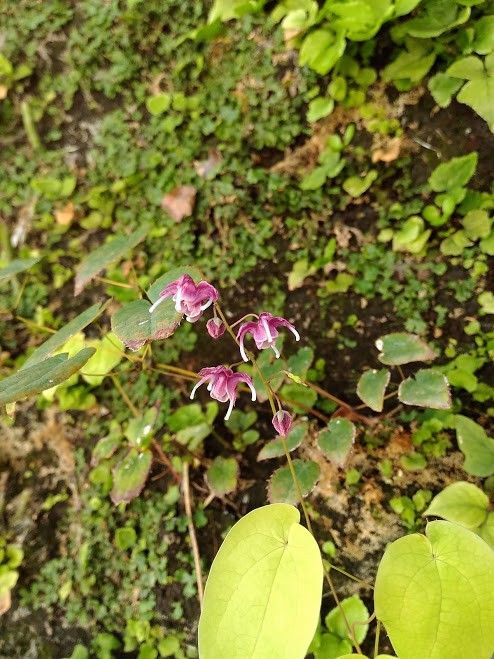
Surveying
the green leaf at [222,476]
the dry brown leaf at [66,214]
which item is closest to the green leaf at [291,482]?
the green leaf at [222,476]

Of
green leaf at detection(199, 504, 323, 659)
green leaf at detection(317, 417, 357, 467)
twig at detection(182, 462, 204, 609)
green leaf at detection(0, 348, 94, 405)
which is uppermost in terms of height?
green leaf at detection(0, 348, 94, 405)

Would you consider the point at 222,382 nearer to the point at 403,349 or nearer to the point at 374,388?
the point at 374,388

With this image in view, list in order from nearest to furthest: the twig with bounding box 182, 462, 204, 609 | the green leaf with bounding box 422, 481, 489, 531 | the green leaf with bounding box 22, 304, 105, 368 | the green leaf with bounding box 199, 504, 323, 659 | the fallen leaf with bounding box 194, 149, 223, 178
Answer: the green leaf with bounding box 199, 504, 323, 659 → the green leaf with bounding box 22, 304, 105, 368 → the green leaf with bounding box 422, 481, 489, 531 → the twig with bounding box 182, 462, 204, 609 → the fallen leaf with bounding box 194, 149, 223, 178

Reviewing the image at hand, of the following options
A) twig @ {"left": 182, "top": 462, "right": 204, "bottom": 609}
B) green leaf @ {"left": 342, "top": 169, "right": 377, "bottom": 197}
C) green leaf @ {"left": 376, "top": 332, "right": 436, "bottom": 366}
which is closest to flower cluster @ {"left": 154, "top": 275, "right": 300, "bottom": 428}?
green leaf @ {"left": 376, "top": 332, "right": 436, "bottom": 366}

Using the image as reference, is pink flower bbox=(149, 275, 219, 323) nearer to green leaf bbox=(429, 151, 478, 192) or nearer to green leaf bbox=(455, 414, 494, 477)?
green leaf bbox=(455, 414, 494, 477)

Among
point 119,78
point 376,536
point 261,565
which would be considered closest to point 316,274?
point 376,536

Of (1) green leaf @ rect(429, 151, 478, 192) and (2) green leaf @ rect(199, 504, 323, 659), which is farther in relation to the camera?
(1) green leaf @ rect(429, 151, 478, 192)
